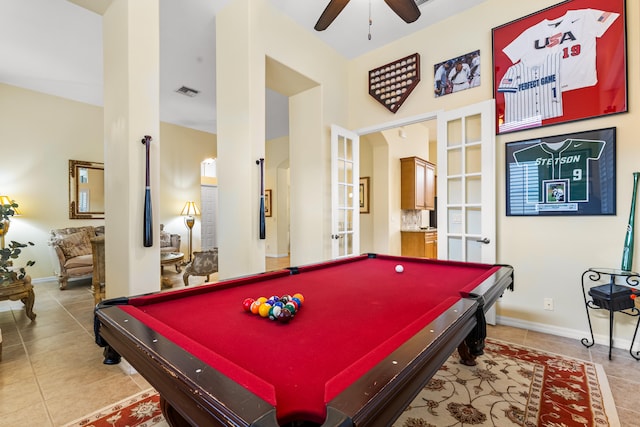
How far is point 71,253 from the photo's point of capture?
4.79 metres

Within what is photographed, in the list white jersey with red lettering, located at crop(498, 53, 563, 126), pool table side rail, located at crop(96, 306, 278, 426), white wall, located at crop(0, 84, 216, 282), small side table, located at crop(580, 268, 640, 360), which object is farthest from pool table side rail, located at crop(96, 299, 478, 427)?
white wall, located at crop(0, 84, 216, 282)

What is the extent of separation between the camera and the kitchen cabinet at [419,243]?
569 cm

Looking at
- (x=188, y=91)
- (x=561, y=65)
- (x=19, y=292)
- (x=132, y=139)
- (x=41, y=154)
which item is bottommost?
(x=19, y=292)

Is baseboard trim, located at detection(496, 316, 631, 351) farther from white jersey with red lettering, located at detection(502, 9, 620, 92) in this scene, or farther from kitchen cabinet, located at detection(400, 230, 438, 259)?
kitchen cabinet, located at detection(400, 230, 438, 259)

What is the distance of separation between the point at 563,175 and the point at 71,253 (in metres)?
6.65

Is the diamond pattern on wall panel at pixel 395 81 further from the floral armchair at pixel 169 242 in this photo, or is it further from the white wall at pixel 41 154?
the white wall at pixel 41 154

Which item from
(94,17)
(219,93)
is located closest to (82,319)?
(219,93)

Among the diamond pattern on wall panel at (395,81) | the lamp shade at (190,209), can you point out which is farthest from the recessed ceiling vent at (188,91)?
the diamond pattern on wall panel at (395,81)

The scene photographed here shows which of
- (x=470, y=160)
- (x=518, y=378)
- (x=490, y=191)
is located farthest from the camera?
(x=470, y=160)

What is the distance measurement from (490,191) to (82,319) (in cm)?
455

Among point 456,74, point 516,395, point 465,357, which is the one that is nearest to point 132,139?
point 465,357

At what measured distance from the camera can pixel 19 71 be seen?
4312 millimetres

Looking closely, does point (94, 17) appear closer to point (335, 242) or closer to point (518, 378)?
point (335, 242)

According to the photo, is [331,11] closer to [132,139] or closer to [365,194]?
[132,139]
